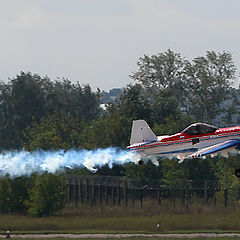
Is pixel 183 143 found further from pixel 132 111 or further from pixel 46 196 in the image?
pixel 132 111

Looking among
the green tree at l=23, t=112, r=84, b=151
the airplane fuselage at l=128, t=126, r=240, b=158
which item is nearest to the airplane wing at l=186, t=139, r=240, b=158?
the airplane fuselage at l=128, t=126, r=240, b=158

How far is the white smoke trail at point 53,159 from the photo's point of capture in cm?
5116

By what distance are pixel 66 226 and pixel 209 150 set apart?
16496 mm

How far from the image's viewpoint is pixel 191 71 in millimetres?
105625

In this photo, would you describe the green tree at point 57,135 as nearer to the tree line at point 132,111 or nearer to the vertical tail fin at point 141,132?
the tree line at point 132,111

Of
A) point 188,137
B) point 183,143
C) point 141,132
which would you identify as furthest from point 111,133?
point 188,137

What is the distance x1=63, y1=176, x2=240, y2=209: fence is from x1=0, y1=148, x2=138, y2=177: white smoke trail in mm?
5903

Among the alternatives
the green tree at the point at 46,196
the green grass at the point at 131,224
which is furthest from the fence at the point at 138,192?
the green grass at the point at 131,224

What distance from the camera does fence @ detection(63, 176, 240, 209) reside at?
62969 mm

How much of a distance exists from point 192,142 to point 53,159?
46.0 feet

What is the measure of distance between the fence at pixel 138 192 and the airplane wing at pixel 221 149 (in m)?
19.1

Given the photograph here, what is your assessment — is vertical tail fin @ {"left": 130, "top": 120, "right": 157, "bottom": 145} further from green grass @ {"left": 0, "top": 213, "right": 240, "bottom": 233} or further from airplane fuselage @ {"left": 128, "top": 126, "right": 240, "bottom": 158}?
green grass @ {"left": 0, "top": 213, "right": 240, "bottom": 233}

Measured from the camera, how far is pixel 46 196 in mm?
63969

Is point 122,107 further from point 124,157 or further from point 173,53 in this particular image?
point 124,157
